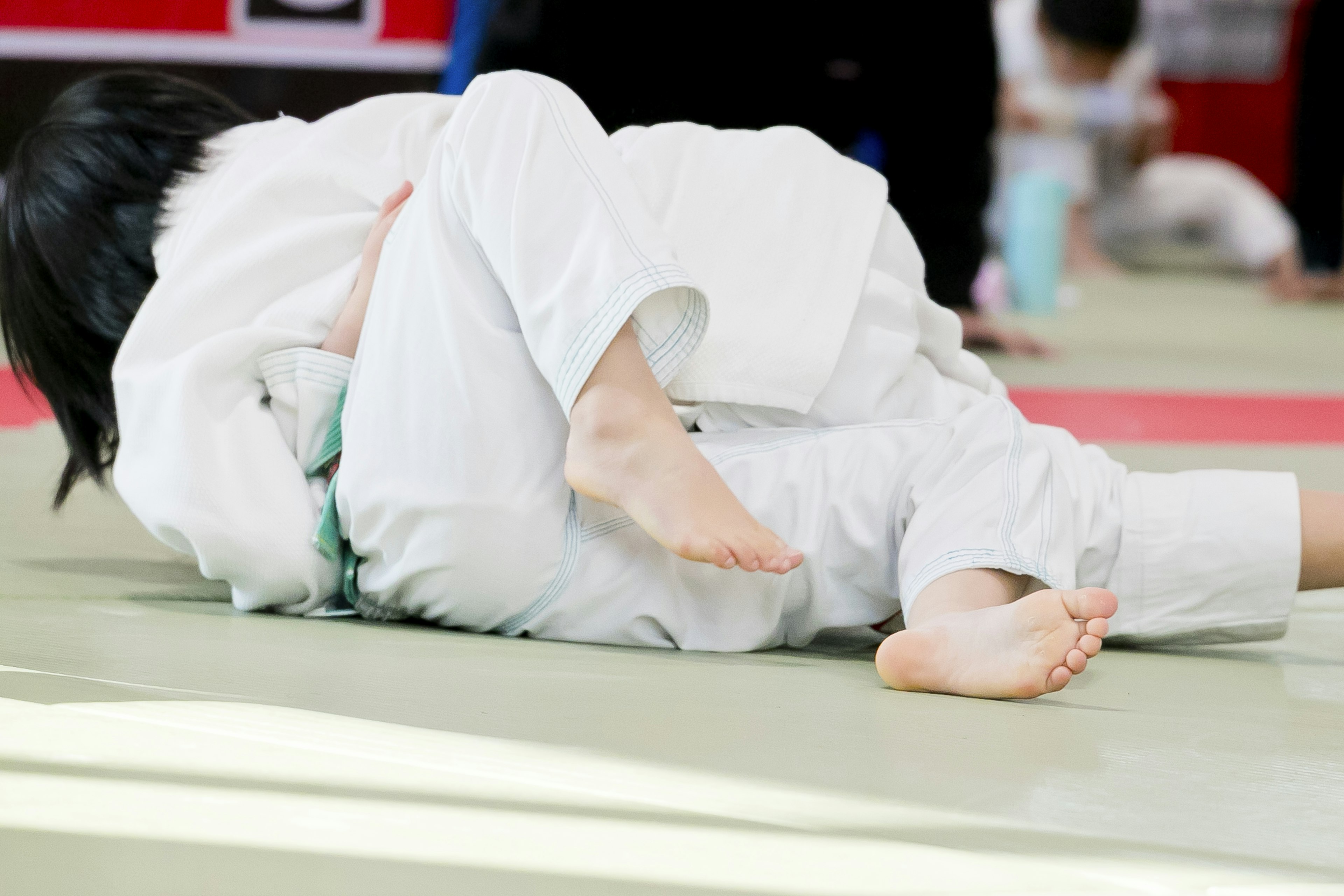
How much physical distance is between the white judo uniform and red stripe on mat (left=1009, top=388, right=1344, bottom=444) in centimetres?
91

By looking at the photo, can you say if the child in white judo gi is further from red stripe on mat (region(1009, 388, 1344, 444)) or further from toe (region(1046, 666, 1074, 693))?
red stripe on mat (region(1009, 388, 1344, 444))

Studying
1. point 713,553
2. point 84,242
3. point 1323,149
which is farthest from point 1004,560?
point 1323,149

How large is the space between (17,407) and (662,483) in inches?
58.7

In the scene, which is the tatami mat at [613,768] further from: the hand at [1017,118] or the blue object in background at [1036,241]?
the hand at [1017,118]

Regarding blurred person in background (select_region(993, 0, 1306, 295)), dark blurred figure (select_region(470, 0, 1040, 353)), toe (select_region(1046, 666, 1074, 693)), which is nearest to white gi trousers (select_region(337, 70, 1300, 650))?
toe (select_region(1046, 666, 1074, 693))

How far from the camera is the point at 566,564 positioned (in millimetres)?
950

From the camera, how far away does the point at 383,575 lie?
100 cm

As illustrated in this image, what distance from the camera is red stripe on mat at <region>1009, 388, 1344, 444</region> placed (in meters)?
1.94

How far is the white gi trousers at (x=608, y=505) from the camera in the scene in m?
0.92

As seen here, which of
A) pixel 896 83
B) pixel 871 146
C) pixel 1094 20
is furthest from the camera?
pixel 1094 20

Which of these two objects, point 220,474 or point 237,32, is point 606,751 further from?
point 237,32

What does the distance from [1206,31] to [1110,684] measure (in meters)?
6.71

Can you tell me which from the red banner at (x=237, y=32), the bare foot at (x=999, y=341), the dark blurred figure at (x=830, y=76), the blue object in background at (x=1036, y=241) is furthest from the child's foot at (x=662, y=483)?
the blue object in background at (x=1036, y=241)

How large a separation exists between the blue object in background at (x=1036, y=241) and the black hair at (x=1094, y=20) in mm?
1666
